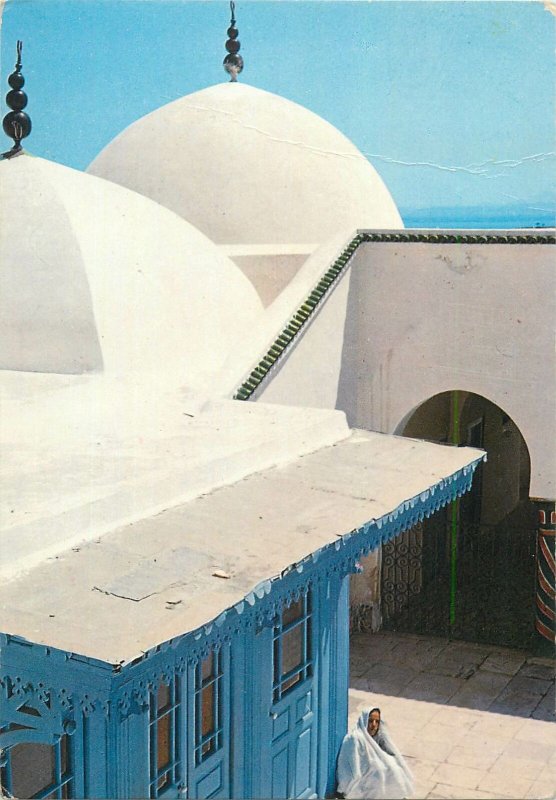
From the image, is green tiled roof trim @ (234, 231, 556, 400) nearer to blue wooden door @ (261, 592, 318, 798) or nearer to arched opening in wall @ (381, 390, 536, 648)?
arched opening in wall @ (381, 390, 536, 648)

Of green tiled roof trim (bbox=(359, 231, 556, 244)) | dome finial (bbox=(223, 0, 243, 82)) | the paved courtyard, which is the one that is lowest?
the paved courtyard

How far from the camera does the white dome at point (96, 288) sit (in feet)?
27.8

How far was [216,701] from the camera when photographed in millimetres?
6426

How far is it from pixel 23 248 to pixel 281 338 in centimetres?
236

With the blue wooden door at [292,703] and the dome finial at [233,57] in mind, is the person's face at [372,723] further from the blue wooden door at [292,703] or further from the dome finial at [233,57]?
the dome finial at [233,57]

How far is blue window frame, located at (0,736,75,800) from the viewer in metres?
5.25

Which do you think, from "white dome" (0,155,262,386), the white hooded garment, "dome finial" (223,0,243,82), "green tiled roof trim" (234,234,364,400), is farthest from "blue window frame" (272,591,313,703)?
"dome finial" (223,0,243,82)

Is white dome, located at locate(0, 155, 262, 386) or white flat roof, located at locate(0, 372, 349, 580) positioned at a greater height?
white dome, located at locate(0, 155, 262, 386)

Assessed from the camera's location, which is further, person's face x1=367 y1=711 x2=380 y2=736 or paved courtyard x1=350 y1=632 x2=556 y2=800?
paved courtyard x1=350 y1=632 x2=556 y2=800

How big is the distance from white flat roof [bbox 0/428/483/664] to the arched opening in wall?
181 inches

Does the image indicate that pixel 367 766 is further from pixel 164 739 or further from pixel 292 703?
pixel 164 739

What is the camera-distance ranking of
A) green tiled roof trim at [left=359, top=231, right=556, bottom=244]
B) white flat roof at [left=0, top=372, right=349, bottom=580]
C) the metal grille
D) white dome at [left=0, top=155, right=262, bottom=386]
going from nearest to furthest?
white flat roof at [left=0, top=372, right=349, bottom=580]
white dome at [left=0, top=155, right=262, bottom=386]
green tiled roof trim at [left=359, top=231, right=556, bottom=244]
the metal grille

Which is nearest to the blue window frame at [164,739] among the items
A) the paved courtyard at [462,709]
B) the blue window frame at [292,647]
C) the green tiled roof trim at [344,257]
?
the blue window frame at [292,647]

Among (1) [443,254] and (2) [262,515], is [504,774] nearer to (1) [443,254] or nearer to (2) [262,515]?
(2) [262,515]
